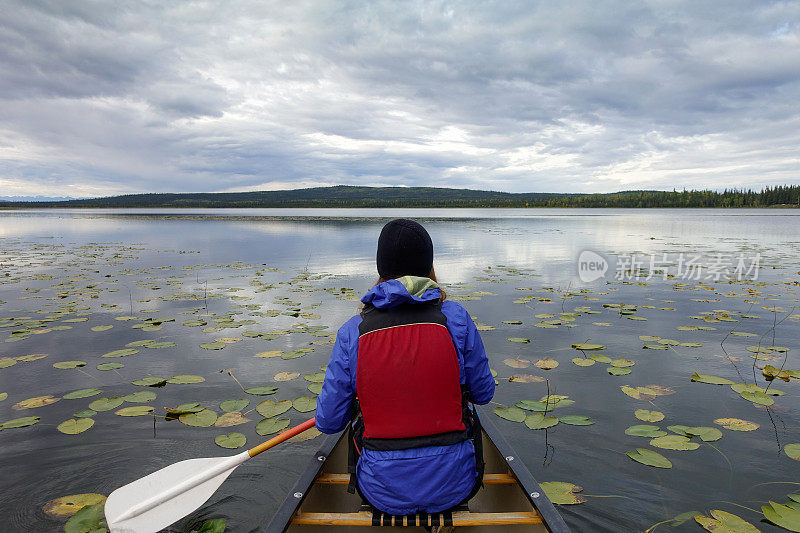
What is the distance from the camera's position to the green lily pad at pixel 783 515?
2.91m

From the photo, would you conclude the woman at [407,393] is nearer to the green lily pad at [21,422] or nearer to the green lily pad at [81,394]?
the green lily pad at [21,422]

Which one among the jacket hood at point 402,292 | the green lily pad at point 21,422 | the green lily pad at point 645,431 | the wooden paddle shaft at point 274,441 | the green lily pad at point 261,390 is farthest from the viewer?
the green lily pad at point 261,390

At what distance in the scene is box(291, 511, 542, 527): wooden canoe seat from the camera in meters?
2.29

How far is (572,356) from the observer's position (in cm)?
617

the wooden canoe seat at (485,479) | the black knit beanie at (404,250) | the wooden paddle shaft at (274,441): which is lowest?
the wooden canoe seat at (485,479)

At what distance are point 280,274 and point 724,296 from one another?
12208 millimetres

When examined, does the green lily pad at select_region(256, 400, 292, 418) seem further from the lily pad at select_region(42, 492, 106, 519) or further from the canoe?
the lily pad at select_region(42, 492, 106, 519)

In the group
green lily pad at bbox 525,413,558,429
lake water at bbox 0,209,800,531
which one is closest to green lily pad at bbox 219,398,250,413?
lake water at bbox 0,209,800,531

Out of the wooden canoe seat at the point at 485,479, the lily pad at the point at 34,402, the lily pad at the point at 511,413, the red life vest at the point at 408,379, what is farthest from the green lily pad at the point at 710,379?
the lily pad at the point at 34,402

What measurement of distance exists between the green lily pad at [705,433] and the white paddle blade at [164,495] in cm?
404

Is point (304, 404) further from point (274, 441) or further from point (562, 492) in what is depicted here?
point (562, 492)

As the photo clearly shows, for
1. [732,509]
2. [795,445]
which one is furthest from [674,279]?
[732,509]

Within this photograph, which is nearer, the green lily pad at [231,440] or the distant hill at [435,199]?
the green lily pad at [231,440]

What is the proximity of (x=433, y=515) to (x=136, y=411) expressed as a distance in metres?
3.77
